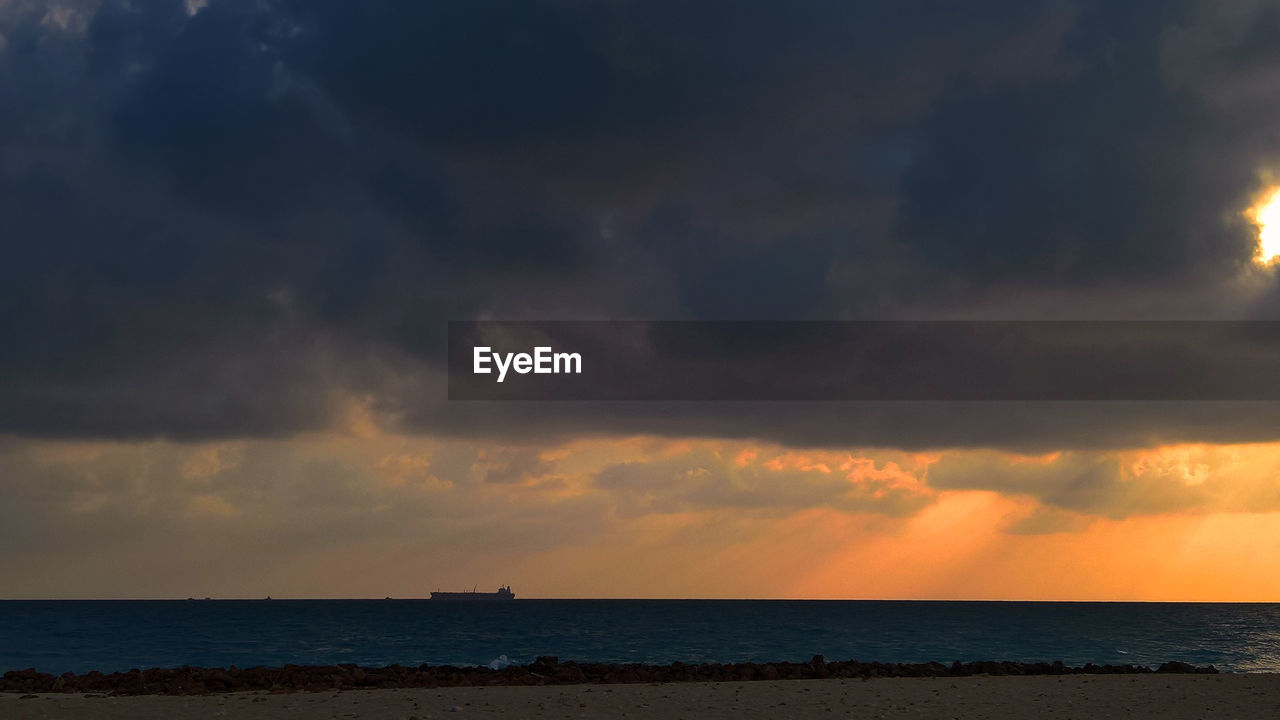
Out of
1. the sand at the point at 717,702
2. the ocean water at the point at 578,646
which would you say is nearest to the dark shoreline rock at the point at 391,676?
the sand at the point at 717,702

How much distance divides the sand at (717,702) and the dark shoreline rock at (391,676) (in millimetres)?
1249

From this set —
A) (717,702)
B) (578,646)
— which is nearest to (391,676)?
(717,702)

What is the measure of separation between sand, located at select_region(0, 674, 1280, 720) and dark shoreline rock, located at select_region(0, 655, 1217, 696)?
1.25 meters

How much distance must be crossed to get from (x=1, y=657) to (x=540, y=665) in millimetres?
47063

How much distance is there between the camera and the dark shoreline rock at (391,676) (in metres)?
24.1

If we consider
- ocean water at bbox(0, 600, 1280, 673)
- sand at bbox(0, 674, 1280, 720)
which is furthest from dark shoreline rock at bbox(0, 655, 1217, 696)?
ocean water at bbox(0, 600, 1280, 673)

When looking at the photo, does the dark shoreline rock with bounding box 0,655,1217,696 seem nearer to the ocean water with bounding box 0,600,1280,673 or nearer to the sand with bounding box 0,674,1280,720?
the sand with bounding box 0,674,1280,720

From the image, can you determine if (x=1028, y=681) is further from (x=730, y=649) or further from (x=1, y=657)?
(x=1, y=657)

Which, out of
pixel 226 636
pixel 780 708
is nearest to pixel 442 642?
pixel 226 636

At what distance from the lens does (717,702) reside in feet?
73.3

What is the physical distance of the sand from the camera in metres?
20.6

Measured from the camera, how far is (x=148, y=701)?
2183 centimetres

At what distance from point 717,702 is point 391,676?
9.00 meters

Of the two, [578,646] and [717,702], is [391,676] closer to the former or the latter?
[717,702]
